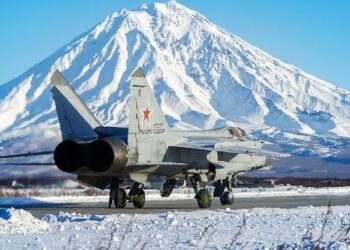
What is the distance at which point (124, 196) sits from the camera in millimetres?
22719

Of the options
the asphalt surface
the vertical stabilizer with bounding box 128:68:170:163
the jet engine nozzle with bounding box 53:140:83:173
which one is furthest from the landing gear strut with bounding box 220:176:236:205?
the jet engine nozzle with bounding box 53:140:83:173

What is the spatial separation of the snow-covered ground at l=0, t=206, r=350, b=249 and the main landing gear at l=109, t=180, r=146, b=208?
5781mm

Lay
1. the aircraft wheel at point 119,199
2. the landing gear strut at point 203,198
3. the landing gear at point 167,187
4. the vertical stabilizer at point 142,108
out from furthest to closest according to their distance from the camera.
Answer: the landing gear at point 167,187 → the landing gear strut at point 203,198 → the aircraft wheel at point 119,199 → the vertical stabilizer at point 142,108

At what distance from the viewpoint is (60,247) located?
1093cm

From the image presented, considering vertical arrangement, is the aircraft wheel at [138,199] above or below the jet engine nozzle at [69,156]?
below

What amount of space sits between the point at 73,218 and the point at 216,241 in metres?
5.51

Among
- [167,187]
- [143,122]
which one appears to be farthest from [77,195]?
[143,122]

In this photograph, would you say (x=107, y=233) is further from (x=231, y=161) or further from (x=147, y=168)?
(x=231, y=161)

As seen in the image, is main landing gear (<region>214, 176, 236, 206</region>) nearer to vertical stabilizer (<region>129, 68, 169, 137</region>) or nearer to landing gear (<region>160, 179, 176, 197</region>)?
landing gear (<region>160, 179, 176, 197</region>)

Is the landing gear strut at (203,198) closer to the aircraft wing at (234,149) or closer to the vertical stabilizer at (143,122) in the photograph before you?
the aircraft wing at (234,149)

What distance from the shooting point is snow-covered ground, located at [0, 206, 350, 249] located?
10.9m

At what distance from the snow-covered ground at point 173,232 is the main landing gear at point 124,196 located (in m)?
5.78

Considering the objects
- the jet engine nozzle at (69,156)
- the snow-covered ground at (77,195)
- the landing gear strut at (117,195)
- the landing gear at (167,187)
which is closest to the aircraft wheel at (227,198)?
the landing gear at (167,187)

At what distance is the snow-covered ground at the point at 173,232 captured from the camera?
10.9 metres
